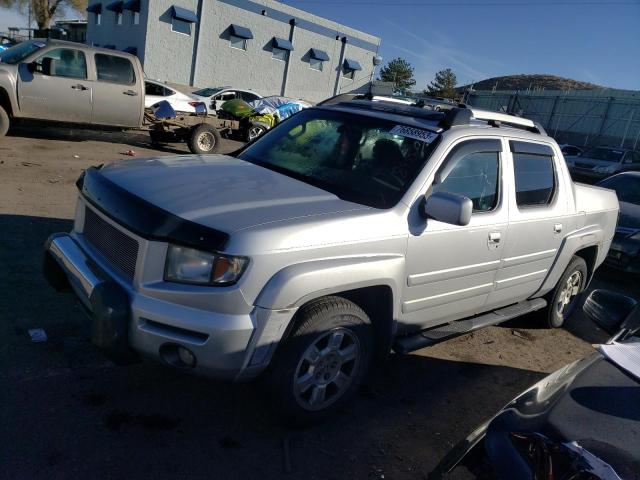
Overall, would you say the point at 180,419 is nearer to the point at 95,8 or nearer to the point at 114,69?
the point at 114,69

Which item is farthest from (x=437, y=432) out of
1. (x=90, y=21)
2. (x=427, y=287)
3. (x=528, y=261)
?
(x=90, y=21)

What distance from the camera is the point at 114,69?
11.3 metres

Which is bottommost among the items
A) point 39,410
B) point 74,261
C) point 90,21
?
point 39,410

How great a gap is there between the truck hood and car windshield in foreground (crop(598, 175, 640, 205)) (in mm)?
7351

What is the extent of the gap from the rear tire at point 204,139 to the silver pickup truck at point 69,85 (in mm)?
1220

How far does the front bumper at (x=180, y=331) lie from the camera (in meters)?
2.61

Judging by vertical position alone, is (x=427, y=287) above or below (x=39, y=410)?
above

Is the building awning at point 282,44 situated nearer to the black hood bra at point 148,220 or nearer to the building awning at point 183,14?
the building awning at point 183,14

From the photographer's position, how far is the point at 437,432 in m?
3.43

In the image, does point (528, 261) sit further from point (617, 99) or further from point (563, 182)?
point (617, 99)

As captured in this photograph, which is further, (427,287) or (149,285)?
(427,287)

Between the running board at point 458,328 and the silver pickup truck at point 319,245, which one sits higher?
the silver pickup truck at point 319,245

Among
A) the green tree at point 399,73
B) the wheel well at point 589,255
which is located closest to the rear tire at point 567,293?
the wheel well at point 589,255

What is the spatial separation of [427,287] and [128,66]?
1003 centimetres
